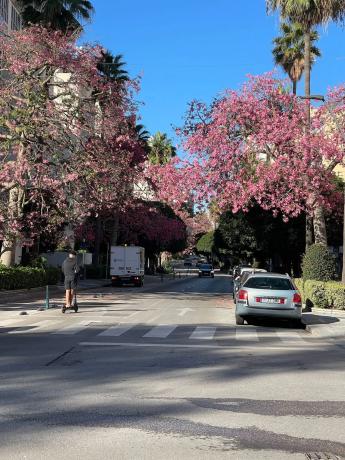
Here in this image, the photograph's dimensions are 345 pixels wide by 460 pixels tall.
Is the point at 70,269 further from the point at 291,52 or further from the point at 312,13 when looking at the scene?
the point at 291,52

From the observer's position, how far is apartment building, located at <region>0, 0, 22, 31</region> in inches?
1484

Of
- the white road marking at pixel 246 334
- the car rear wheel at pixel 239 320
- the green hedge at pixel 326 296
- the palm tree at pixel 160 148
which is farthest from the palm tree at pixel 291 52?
the palm tree at pixel 160 148

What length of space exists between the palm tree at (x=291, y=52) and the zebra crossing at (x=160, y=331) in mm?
24386

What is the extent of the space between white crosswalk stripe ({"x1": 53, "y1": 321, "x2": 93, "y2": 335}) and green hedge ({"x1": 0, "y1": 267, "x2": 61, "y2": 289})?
9724 millimetres

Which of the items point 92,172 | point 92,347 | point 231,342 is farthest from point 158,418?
point 92,172

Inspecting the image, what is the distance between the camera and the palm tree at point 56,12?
29.8 m

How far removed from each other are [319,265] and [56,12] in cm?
1872

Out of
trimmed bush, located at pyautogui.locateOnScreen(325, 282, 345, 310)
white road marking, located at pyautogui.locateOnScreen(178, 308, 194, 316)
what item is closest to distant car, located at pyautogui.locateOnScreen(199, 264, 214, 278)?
white road marking, located at pyautogui.locateOnScreen(178, 308, 194, 316)

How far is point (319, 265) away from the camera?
977 inches

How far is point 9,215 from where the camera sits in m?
26.1

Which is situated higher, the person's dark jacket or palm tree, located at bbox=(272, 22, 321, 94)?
palm tree, located at bbox=(272, 22, 321, 94)

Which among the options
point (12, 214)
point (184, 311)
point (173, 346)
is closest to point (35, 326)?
point (173, 346)

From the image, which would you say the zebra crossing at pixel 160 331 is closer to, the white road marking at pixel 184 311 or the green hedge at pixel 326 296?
the white road marking at pixel 184 311

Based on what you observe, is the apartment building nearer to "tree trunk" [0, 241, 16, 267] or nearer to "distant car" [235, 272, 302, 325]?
"tree trunk" [0, 241, 16, 267]
